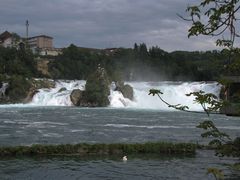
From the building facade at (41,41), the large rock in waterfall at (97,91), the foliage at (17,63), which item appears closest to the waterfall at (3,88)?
the large rock in waterfall at (97,91)

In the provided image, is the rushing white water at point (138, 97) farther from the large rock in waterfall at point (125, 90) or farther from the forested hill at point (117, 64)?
the forested hill at point (117, 64)

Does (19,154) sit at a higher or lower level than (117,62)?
lower

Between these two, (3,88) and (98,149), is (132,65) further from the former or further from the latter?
(98,149)

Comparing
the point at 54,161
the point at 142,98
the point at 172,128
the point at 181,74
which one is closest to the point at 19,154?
the point at 54,161

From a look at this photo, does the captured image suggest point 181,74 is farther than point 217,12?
Yes

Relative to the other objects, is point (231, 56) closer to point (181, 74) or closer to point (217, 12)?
point (217, 12)

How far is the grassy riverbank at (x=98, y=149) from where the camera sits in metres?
19.0

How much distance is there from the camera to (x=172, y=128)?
31.0 meters

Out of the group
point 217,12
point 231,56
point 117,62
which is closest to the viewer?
point 217,12

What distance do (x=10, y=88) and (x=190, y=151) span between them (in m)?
49.1

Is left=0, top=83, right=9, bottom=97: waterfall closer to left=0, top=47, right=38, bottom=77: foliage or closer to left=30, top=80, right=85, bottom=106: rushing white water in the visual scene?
left=30, top=80, right=85, bottom=106: rushing white water

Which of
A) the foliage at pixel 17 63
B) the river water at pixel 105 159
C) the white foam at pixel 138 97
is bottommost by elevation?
the river water at pixel 105 159

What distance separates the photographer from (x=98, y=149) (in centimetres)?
1964

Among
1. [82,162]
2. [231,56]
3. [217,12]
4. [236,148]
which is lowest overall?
[82,162]
